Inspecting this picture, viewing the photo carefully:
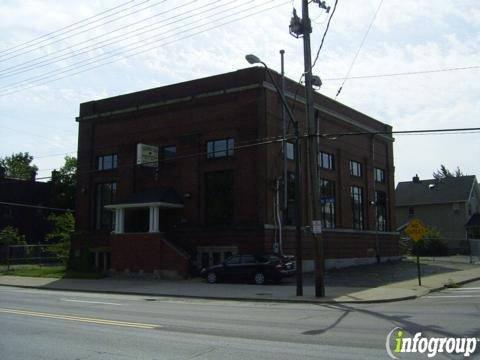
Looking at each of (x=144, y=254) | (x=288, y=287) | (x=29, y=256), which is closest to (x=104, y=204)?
(x=144, y=254)

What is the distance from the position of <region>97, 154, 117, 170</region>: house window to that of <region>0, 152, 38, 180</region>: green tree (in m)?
53.0

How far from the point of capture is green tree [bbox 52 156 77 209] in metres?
61.2

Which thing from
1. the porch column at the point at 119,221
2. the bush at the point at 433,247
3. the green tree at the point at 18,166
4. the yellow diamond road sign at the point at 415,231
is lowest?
the bush at the point at 433,247

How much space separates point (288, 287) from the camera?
24016 mm

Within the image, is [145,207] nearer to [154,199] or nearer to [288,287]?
[154,199]

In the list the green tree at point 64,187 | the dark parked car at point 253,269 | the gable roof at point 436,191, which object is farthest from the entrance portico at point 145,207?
the gable roof at point 436,191

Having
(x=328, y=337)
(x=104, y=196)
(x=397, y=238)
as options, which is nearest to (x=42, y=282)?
(x=104, y=196)

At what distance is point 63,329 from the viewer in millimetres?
11602

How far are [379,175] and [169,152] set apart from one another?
18.8 m

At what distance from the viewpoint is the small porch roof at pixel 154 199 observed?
103 feet

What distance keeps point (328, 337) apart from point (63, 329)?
5.55 meters

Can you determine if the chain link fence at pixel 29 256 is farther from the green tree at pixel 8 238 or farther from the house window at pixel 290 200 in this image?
the house window at pixel 290 200

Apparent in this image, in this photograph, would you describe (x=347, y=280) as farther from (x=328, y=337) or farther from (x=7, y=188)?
(x=7, y=188)

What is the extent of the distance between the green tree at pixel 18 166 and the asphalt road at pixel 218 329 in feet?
245
